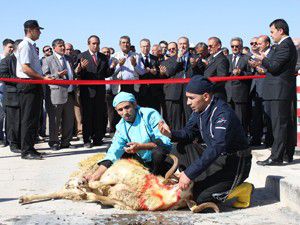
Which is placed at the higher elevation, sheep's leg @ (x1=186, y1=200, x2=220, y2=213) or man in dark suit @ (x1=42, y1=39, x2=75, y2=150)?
man in dark suit @ (x1=42, y1=39, x2=75, y2=150)

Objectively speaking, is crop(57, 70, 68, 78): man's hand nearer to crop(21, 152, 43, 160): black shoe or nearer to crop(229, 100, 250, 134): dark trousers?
crop(21, 152, 43, 160): black shoe

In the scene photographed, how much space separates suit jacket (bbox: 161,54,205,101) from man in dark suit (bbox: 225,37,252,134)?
0.65 meters

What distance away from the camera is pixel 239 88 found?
1114 cm

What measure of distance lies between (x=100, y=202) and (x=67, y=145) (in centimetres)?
537

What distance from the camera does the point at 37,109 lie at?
32.0ft

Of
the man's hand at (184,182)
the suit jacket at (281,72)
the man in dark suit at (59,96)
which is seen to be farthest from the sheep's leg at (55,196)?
the man in dark suit at (59,96)

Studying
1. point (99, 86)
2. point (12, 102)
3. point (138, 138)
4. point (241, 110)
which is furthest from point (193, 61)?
point (138, 138)

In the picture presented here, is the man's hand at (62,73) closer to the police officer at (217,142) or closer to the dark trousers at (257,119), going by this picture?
the dark trousers at (257,119)

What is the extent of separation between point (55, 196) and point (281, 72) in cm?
393

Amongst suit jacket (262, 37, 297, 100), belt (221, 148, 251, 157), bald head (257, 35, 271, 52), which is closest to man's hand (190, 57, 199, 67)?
bald head (257, 35, 271, 52)

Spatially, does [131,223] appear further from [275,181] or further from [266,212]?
[275,181]

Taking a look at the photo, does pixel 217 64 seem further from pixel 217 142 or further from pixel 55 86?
pixel 217 142

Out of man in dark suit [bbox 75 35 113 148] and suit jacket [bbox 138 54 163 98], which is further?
suit jacket [bbox 138 54 163 98]

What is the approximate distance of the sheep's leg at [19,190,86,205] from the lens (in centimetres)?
624
